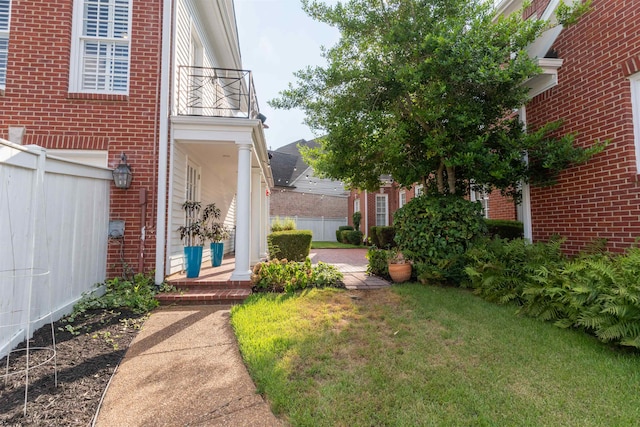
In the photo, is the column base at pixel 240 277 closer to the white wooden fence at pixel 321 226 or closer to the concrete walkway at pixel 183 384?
the concrete walkway at pixel 183 384

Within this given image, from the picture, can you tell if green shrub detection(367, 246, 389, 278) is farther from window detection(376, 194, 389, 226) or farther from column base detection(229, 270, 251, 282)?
window detection(376, 194, 389, 226)

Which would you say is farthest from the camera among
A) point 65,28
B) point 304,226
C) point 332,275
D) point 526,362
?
point 304,226

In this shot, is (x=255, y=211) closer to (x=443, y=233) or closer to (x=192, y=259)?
(x=192, y=259)

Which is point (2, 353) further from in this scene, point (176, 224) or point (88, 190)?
point (176, 224)

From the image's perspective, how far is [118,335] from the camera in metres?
3.59

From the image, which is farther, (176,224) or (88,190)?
(176,224)

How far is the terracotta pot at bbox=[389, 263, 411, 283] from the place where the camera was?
5.70 metres

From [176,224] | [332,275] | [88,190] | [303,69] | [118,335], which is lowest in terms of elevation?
[118,335]

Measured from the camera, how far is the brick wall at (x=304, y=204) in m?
22.1

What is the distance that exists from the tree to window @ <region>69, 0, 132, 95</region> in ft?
9.17

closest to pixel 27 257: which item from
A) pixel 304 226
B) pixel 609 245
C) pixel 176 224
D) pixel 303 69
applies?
pixel 176 224

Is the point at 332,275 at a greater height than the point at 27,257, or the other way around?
the point at 27,257

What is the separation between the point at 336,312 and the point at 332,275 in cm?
155

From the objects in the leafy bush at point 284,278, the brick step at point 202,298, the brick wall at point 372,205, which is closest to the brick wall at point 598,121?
the leafy bush at point 284,278
